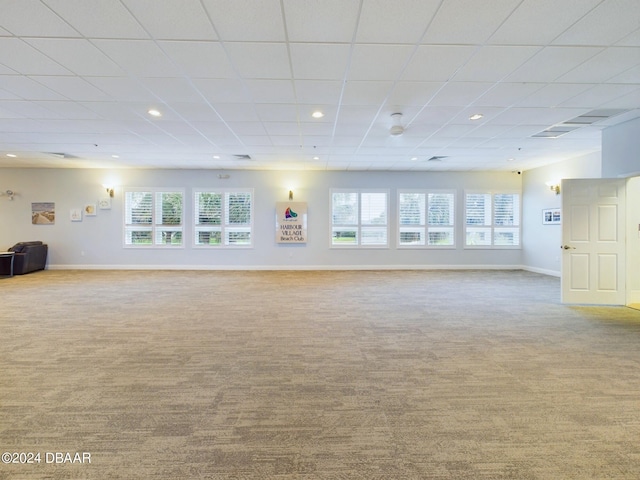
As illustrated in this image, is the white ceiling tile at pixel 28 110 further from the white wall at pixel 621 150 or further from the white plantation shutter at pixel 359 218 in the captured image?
the white wall at pixel 621 150

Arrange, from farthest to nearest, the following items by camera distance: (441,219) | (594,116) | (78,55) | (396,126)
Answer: (441,219) < (396,126) < (594,116) < (78,55)

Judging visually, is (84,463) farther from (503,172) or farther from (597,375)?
(503,172)

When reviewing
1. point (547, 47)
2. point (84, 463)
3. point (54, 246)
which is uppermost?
point (547, 47)

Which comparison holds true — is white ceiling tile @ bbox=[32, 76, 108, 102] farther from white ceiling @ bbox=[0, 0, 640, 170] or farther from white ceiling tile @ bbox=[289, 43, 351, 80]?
white ceiling tile @ bbox=[289, 43, 351, 80]

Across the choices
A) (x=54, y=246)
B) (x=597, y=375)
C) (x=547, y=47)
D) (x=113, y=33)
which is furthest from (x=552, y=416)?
(x=54, y=246)

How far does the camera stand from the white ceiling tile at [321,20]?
88.4 inches

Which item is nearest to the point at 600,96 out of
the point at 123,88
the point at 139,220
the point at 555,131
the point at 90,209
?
the point at 555,131

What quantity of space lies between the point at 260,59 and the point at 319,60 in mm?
605

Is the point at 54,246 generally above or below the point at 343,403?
above

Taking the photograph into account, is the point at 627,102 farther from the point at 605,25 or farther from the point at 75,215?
the point at 75,215

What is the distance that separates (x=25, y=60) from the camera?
9.89 feet

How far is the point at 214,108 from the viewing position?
4.23 metres

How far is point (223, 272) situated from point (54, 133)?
465 cm

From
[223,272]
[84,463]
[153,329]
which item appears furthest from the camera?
[223,272]
